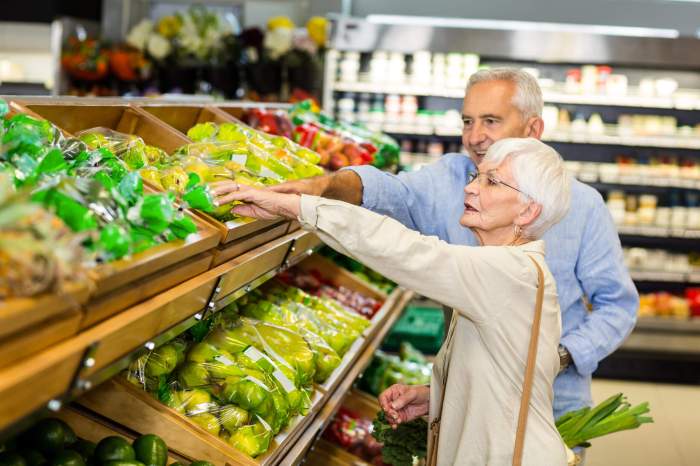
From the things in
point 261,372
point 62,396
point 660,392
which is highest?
point 62,396

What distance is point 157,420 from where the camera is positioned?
2232mm

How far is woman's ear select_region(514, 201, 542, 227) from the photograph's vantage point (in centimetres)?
216

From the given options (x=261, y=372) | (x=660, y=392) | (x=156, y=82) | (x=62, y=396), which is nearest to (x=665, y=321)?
(x=660, y=392)

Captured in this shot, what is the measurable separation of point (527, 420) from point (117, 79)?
6515 mm

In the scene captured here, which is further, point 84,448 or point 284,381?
point 284,381

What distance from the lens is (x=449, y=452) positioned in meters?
2.21

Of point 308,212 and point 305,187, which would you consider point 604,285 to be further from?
point 308,212

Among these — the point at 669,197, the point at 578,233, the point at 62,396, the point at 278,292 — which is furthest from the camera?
the point at 669,197

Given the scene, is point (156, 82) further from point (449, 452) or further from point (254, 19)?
point (449, 452)

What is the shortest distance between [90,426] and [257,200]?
2.24 feet

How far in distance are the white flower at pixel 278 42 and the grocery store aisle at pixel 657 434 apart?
3.50 m

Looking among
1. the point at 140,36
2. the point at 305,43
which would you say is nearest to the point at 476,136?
the point at 305,43

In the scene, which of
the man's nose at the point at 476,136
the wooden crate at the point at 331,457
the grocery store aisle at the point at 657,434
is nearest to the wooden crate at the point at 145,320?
the man's nose at the point at 476,136

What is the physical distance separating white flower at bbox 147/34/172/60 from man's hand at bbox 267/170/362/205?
17.4 feet
